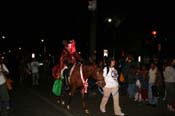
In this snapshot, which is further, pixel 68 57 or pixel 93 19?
pixel 93 19

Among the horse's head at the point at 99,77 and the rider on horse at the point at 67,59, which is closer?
the horse's head at the point at 99,77

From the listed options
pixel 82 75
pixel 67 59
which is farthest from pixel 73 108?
pixel 67 59

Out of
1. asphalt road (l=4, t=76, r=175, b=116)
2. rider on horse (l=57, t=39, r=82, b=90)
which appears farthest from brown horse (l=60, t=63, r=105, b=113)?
rider on horse (l=57, t=39, r=82, b=90)

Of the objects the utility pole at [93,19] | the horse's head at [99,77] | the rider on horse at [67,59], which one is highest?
the utility pole at [93,19]

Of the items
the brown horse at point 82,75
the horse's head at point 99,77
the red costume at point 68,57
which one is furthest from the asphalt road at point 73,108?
the red costume at point 68,57

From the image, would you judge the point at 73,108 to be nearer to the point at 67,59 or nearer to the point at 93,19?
the point at 67,59

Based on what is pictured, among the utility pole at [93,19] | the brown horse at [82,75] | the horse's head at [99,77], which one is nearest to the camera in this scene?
the horse's head at [99,77]

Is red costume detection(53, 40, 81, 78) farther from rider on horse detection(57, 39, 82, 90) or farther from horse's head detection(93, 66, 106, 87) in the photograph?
horse's head detection(93, 66, 106, 87)

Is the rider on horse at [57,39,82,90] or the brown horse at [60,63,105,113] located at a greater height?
the rider on horse at [57,39,82,90]

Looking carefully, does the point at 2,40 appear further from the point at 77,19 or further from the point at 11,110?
the point at 11,110

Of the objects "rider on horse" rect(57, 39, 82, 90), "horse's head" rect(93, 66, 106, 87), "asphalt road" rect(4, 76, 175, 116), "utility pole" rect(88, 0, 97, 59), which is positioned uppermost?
"utility pole" rect(88, 0, 97, 59)

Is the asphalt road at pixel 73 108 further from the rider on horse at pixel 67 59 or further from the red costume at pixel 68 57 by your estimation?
the red costume at pixel 68 57

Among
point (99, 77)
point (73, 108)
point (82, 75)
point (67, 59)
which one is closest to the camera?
point (99, 77)

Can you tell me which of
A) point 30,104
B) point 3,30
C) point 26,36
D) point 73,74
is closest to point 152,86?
point 73,74
